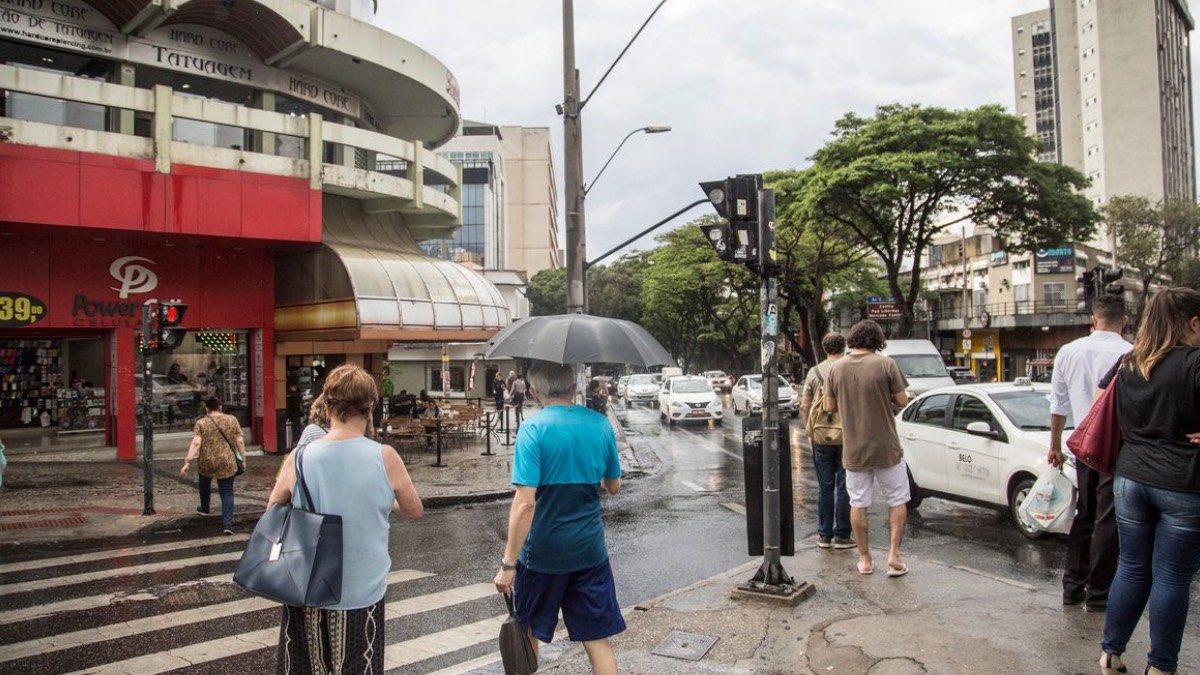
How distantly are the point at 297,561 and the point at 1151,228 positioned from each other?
52.8m

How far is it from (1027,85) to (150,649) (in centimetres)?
11092

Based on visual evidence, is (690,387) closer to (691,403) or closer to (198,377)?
(691,403)

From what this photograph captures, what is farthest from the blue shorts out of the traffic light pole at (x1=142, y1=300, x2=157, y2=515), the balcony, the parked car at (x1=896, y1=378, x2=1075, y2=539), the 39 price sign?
the 39 price sign

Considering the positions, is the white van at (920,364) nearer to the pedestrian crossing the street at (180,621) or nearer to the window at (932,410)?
the window at (932,410)

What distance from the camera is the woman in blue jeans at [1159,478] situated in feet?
12.2

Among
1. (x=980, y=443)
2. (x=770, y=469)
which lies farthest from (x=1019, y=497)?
(x=770, y=469)

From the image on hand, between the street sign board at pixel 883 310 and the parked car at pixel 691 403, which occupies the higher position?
the street sign board at pixel 883 310

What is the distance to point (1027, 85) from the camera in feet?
319

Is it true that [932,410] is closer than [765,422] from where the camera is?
No

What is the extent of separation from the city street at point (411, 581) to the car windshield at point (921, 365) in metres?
13.9

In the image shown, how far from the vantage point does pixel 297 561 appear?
3.34m

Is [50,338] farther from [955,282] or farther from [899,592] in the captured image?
[955,282]

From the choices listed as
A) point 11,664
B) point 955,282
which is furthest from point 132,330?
point 955,282

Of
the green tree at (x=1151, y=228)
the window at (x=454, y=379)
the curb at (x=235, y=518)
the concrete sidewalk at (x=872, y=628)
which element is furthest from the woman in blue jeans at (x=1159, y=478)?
the green tree at (x=1151, y=228)
